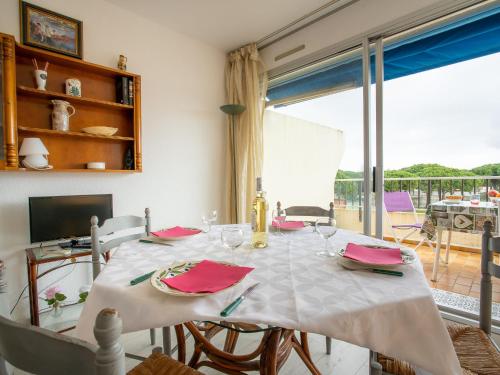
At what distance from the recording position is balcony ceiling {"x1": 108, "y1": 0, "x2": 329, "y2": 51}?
238 cm

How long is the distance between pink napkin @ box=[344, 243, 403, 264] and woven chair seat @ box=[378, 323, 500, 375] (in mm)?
324

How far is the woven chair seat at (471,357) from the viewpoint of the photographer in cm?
88

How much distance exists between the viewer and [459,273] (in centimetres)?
300

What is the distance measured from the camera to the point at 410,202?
4.00 meters

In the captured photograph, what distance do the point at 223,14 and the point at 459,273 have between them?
3.70 metres

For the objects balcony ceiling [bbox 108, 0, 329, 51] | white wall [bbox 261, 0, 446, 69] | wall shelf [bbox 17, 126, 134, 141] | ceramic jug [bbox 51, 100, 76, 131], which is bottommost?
wall shelf [bbox 17, 126, 134, 141]

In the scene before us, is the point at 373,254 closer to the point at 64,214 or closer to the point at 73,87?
the point at 64,214

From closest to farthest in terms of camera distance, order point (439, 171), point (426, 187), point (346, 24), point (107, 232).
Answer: point (107, 232)
point (346, 24)
point (439, 171)
point (426, 187)

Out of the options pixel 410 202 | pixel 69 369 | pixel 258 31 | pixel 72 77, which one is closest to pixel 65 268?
pixel 72 77

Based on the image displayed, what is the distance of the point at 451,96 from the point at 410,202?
151 cm

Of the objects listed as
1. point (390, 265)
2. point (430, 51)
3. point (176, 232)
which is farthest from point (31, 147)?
point (430, 51)

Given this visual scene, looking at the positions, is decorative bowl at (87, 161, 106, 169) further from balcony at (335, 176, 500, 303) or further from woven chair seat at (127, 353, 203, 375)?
balcony at (335, 176, 500, 303)

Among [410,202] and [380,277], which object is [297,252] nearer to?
[380,277]

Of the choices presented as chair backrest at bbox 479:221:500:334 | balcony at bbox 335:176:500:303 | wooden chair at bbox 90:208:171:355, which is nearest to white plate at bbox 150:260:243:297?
→ wooden chair at bbox 90:208:171:355
